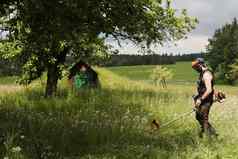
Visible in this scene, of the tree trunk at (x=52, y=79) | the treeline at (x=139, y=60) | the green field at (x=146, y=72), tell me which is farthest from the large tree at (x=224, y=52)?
the tree trunk at (x=52, y=79)

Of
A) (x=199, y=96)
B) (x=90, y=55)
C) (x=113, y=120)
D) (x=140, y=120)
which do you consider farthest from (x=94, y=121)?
(x=90, y=55)

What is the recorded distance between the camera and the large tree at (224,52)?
378ft

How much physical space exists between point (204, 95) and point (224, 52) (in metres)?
105

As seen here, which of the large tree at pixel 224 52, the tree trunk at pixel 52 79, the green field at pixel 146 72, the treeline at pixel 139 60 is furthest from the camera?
the treeline at pixel 139 60

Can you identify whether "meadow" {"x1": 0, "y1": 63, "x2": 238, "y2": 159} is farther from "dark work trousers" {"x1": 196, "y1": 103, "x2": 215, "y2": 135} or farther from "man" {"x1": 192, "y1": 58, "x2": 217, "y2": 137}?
"man" {"x1": 192, "y1": 58, "x2": 217, "y2": 137}

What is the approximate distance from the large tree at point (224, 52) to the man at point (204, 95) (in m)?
96.6

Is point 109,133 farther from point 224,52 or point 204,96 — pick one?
point 224,52

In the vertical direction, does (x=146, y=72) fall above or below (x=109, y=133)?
below

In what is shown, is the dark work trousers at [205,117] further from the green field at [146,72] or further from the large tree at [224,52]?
the green field at [146,72]

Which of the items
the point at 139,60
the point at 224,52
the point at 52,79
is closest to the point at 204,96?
the point at 52,79

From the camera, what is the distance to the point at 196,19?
28.3 metres

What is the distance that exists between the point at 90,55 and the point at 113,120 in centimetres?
1397

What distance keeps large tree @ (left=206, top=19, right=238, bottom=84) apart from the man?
3803 inches

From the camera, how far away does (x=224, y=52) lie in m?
116
